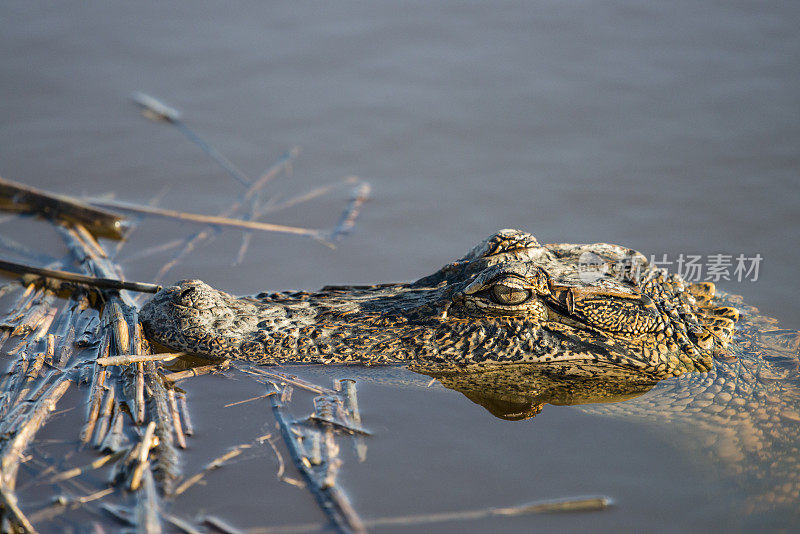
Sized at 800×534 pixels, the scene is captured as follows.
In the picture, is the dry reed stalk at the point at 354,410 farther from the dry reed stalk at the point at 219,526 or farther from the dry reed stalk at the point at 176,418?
the dry reed stalk at the point at 176,418

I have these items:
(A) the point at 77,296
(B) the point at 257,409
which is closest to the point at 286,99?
Result: (A) the point at 77,296

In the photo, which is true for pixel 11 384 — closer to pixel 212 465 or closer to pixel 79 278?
pixel 79 278

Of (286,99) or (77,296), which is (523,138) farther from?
(77,296)

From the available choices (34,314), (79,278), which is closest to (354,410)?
(79,278)

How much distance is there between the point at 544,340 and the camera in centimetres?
387

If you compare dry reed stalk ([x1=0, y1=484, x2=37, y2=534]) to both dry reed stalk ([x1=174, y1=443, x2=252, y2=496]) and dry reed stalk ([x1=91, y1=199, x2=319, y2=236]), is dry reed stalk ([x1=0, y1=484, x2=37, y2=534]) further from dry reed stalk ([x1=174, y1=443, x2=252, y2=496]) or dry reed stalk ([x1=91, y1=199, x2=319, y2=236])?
dry reed stalk ([x1=91, y1=199, x2=319, y2=236])

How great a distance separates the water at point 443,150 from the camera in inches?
146

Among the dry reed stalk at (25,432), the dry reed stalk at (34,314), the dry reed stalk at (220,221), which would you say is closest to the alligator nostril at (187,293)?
the dry reed stalk at (25,432)

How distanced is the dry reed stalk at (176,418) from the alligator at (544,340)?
0.84ft

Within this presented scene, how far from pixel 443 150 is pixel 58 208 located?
10.4ft

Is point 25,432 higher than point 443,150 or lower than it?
lower

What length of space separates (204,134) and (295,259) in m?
2.02

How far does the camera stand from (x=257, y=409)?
391 cm

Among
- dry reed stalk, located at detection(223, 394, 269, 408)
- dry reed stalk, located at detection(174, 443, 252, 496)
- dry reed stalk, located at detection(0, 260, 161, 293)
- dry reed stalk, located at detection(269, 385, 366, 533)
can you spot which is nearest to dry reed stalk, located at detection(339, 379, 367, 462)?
dry reed stalk, located at detection(269, 385, 366, 533)
